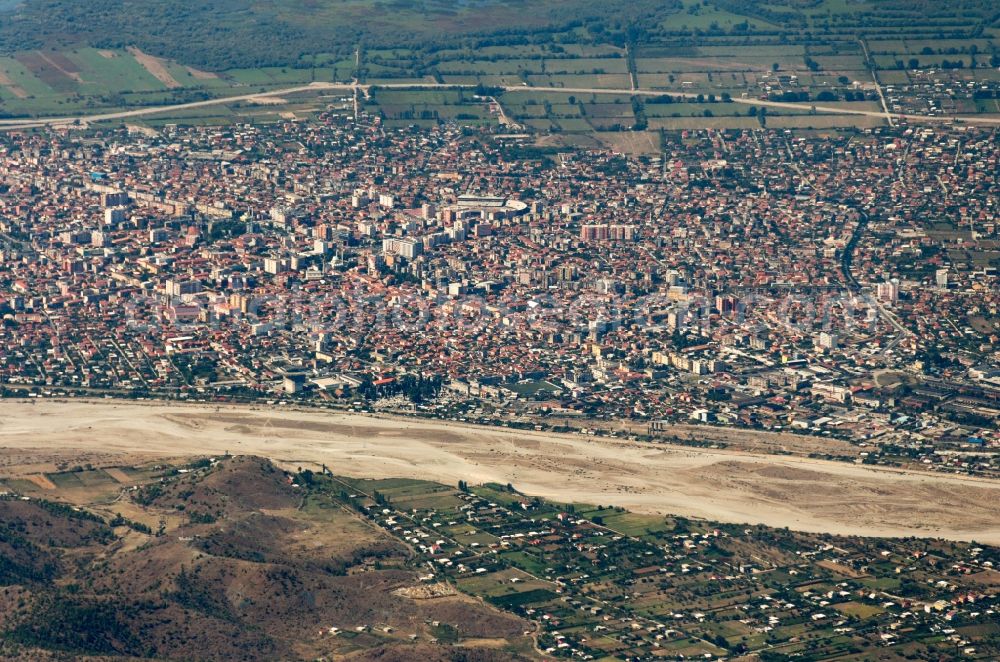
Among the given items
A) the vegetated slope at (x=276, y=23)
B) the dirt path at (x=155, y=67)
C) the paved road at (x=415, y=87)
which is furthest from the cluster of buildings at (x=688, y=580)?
the vegetated slope at (x=276, y=23)

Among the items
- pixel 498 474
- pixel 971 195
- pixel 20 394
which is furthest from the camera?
pixel 971 195

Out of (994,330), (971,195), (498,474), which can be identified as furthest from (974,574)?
(971,195)

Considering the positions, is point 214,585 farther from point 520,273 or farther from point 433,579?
point 520,273

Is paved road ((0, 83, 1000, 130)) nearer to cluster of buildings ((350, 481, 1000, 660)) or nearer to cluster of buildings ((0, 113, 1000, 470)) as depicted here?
cluster of buildings ((0, 113, 1000, 470))

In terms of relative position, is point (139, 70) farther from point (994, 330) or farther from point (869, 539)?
point (869, 539)

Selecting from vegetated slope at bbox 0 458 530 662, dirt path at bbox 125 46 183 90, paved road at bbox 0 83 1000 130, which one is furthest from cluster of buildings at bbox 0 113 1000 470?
vegetated slope at bbox 0 458 530 662

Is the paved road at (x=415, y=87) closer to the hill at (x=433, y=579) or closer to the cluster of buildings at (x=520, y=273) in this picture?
the cluster of buildings at (x=520, y=273)

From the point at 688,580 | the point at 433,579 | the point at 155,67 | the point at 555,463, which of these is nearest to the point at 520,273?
the point at 555,463
